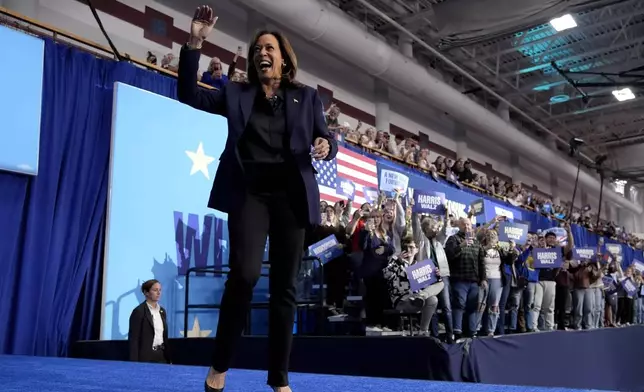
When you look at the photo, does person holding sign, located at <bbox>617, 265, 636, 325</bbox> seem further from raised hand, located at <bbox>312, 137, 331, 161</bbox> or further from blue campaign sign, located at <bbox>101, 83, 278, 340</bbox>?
raised hand, located at <bbox>312, 137, 331, 161</bbox>

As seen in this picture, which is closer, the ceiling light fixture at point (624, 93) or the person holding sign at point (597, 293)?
the person holding sign at point (597, 293)

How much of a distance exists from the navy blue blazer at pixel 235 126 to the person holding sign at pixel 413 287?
133 inches

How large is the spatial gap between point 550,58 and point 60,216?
1258cm

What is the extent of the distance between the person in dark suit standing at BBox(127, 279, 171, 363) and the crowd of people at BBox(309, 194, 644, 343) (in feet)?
5.97

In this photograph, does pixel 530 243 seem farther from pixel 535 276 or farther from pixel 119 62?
pixel 119 62

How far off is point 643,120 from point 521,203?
8004 mm

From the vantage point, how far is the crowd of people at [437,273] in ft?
18.8

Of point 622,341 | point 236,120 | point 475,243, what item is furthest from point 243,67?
point 236,120

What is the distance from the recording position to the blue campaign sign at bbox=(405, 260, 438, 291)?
5113mm

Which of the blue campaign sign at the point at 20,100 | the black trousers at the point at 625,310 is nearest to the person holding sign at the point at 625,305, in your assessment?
the black trousers at the point at 625,310

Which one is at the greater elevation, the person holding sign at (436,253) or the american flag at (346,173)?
the american flag at (346,173)

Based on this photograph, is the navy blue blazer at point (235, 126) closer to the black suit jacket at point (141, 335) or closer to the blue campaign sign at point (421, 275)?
the blue campaign sign at point (421, 275)

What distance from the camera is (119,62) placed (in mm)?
6211

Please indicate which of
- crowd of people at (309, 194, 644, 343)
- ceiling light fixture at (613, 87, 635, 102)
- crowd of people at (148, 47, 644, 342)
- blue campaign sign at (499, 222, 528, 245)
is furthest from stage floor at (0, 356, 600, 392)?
ceiling light fixture at (613, 87, 635, 102)
